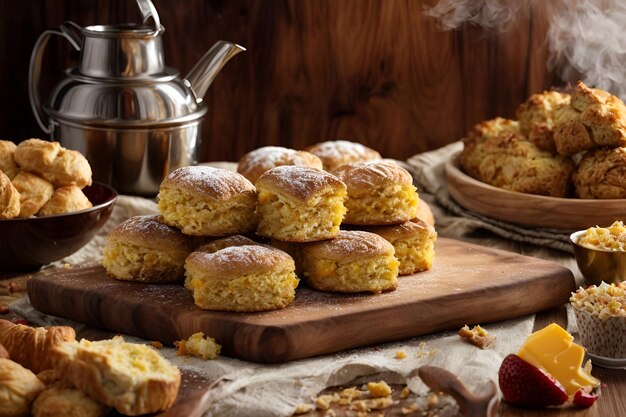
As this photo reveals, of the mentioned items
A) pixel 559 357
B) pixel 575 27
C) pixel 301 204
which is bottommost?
pixel 559 357

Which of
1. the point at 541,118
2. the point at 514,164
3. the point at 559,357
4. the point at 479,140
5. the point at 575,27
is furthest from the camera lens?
the point at 575,27

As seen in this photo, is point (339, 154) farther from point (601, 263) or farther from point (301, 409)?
point (301, 409)

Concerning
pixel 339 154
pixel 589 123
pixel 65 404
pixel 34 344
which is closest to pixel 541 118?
pixel 589 123

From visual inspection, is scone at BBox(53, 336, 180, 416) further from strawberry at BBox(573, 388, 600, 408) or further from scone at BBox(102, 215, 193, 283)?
strawberry at BBox(573, 388, 600, 408)

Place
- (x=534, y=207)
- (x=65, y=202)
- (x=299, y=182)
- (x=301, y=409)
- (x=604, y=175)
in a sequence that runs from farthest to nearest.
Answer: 1. (x=534, y=207)
2. (x=604, y=175)
3. (x=65, y=202)
4. (x=299, y=182)
5. (x=301, y=409)

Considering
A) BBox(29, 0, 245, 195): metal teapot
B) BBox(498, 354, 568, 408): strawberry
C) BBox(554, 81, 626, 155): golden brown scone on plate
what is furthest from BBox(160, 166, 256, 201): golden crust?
BBox(554, 81, 626, 155): golden brown scone on plate

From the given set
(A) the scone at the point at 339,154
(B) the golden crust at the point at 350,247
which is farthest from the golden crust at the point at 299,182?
(A) the scone at the point at 339,154

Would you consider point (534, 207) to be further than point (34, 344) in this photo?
Yes

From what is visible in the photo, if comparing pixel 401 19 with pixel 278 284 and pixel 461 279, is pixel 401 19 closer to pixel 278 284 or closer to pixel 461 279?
pixel 461 279
